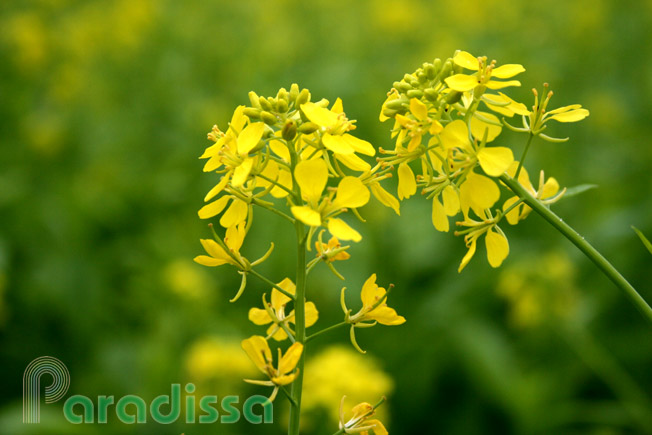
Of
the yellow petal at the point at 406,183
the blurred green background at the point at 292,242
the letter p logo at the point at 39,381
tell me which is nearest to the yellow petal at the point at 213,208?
the yellow petal at the point at 406,183

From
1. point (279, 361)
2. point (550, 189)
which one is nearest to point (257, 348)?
point (279, 361)

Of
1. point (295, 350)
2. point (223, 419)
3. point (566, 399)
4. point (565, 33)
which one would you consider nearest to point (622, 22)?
point (565, 33)

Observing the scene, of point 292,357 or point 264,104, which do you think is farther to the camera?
point 264,104

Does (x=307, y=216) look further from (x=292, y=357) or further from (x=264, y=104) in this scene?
(x=264, y=104)

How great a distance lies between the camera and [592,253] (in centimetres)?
116

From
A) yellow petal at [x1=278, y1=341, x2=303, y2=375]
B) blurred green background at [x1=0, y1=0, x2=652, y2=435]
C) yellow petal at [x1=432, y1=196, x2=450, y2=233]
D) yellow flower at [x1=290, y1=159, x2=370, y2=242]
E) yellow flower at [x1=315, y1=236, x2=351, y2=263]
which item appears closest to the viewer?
yellow petal at [x1=278, y1=341, x2=303, y2=375]

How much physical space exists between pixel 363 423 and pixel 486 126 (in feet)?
2.14

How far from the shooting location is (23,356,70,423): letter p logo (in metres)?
3.66

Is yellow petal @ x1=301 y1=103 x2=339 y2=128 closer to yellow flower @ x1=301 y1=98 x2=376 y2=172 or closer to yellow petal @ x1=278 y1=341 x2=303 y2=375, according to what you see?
yellow flower @ x1=301 y1=98 x2=376 y2=172

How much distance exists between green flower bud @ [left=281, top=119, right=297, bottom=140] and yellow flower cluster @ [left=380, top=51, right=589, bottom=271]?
0.19m

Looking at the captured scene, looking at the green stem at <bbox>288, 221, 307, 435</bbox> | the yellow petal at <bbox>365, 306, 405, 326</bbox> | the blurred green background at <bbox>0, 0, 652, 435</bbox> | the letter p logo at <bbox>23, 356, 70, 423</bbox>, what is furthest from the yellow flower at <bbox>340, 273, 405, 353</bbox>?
the letter p logo at <bbox>23, 356, 70, 423</bbox>

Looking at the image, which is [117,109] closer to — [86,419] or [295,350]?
[86,419]

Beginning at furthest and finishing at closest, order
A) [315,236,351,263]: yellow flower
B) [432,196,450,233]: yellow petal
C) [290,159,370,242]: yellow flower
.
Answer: [432,196,450,233]: yellow petal → [315,236,351,263]: yellow flower → [290,159,370,242]: yellow flower

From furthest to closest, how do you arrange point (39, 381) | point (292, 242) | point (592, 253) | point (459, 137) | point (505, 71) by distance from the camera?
point (292, 242) → point (39, 381) → point (505, 71) → point (459, 137) → point (592, 253)
